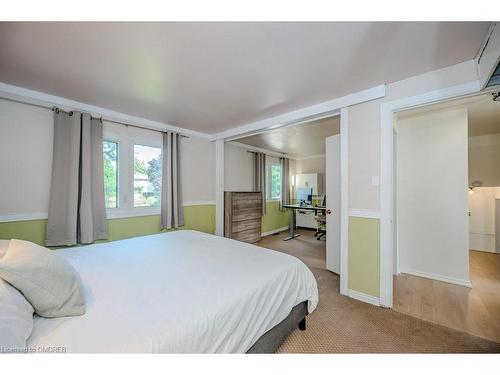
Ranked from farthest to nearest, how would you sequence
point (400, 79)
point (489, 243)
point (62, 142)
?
point (489, 243) < point (62, 142) < point (400, 79)

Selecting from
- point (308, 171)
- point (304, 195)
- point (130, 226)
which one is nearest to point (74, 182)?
point (130, 226)

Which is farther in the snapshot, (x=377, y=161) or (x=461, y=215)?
(x=461, y=215)

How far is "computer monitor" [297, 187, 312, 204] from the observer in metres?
5.87

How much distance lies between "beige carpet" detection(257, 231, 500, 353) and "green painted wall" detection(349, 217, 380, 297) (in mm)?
194

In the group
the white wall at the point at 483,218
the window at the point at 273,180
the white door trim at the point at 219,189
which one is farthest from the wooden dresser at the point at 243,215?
the white wall at the point at 483,218

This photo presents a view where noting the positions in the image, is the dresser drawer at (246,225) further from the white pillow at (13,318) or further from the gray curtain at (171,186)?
the white pillow at (13,318)

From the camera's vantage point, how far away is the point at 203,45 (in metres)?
1.52

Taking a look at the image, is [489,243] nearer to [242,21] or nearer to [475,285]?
[475,285]

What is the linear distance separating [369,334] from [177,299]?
1671 mm

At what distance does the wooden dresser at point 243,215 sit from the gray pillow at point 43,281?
3.21 m

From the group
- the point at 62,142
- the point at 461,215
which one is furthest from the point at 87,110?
the point at 461,215

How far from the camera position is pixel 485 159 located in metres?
3.99

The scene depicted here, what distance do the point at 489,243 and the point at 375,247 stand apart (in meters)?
3.62
